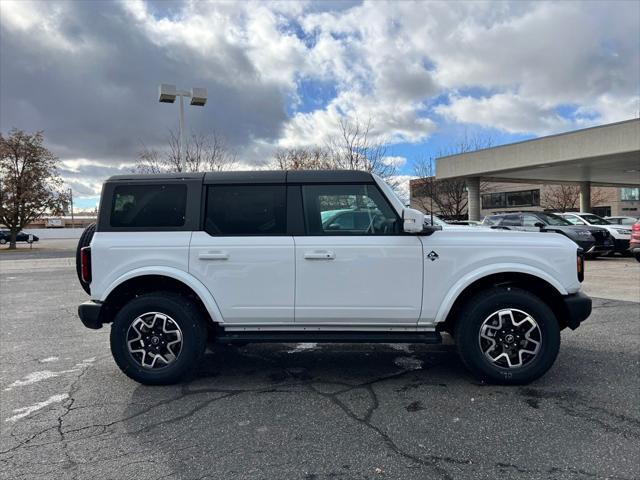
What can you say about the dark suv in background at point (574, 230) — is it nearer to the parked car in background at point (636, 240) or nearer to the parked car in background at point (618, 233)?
the parked car in background at point (618, 233)

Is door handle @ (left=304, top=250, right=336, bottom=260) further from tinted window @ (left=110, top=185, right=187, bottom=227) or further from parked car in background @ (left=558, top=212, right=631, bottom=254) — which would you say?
parked car in background @ (left=558, top=212, right=631, bottom=254)

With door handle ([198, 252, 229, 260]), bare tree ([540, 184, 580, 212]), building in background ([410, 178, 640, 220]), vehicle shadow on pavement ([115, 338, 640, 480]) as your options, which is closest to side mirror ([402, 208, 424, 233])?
Result: vehicle shadow on pavement ([115, 338, 640, 480])

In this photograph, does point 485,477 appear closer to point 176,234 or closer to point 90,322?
point 176,234

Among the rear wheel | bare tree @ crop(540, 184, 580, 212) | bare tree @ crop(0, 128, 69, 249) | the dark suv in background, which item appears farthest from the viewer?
bare tree @ crop(540, 184, 580, 212)

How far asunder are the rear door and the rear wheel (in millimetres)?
316

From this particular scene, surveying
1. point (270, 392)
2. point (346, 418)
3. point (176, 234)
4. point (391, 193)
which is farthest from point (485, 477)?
point (176, 234)

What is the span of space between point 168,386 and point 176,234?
1393mm

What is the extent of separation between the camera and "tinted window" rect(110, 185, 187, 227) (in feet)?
13.7

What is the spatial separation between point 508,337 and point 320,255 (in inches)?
71.5

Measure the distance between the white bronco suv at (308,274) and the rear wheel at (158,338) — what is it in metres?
0.01

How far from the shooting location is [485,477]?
2668mm

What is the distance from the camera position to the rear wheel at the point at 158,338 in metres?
4.07

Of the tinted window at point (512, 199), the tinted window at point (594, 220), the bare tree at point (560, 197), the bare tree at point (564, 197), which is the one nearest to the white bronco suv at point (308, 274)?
the tinted window at point (594, 220)

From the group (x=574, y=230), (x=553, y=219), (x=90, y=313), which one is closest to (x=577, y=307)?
(x=90, y=313)
